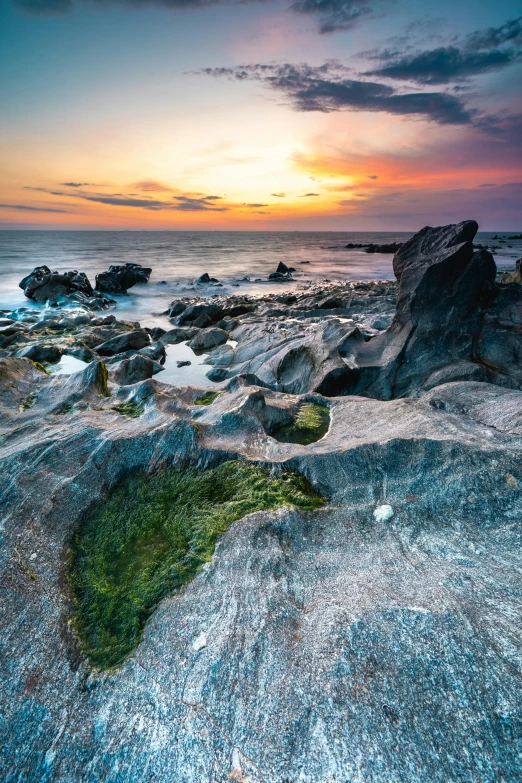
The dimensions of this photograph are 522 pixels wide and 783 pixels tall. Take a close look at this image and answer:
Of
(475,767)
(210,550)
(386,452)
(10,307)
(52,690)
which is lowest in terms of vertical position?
(10,307)

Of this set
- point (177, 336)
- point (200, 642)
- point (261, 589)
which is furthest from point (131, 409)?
point (177, 336)

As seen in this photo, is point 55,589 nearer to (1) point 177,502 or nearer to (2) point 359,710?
(1) point 177,502

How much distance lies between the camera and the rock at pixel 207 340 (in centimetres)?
2481

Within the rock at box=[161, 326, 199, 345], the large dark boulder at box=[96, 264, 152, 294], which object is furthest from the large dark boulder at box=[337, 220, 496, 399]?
the large dark boulder at box=[96, 264, 152, 294]

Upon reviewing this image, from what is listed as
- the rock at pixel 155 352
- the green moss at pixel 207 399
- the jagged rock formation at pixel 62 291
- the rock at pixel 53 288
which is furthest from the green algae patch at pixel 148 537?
the rock at pixel 53 288

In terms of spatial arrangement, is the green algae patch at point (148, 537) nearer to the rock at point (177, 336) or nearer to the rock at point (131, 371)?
the rock at point (131, 371)

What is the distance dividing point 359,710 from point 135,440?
19.5 feet

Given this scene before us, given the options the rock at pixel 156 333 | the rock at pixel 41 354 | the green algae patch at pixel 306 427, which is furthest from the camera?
the rock at pixel 156 333

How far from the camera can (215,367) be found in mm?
20906

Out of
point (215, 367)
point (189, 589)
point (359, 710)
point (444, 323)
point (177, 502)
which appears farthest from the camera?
point (215, 367)

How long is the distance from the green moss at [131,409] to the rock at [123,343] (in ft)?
42.6

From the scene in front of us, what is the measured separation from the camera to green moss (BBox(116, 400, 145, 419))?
10.4 meters

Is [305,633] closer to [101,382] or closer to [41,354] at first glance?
[101,382]

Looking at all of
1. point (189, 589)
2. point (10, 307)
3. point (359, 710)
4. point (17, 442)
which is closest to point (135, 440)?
point (17, 442)
